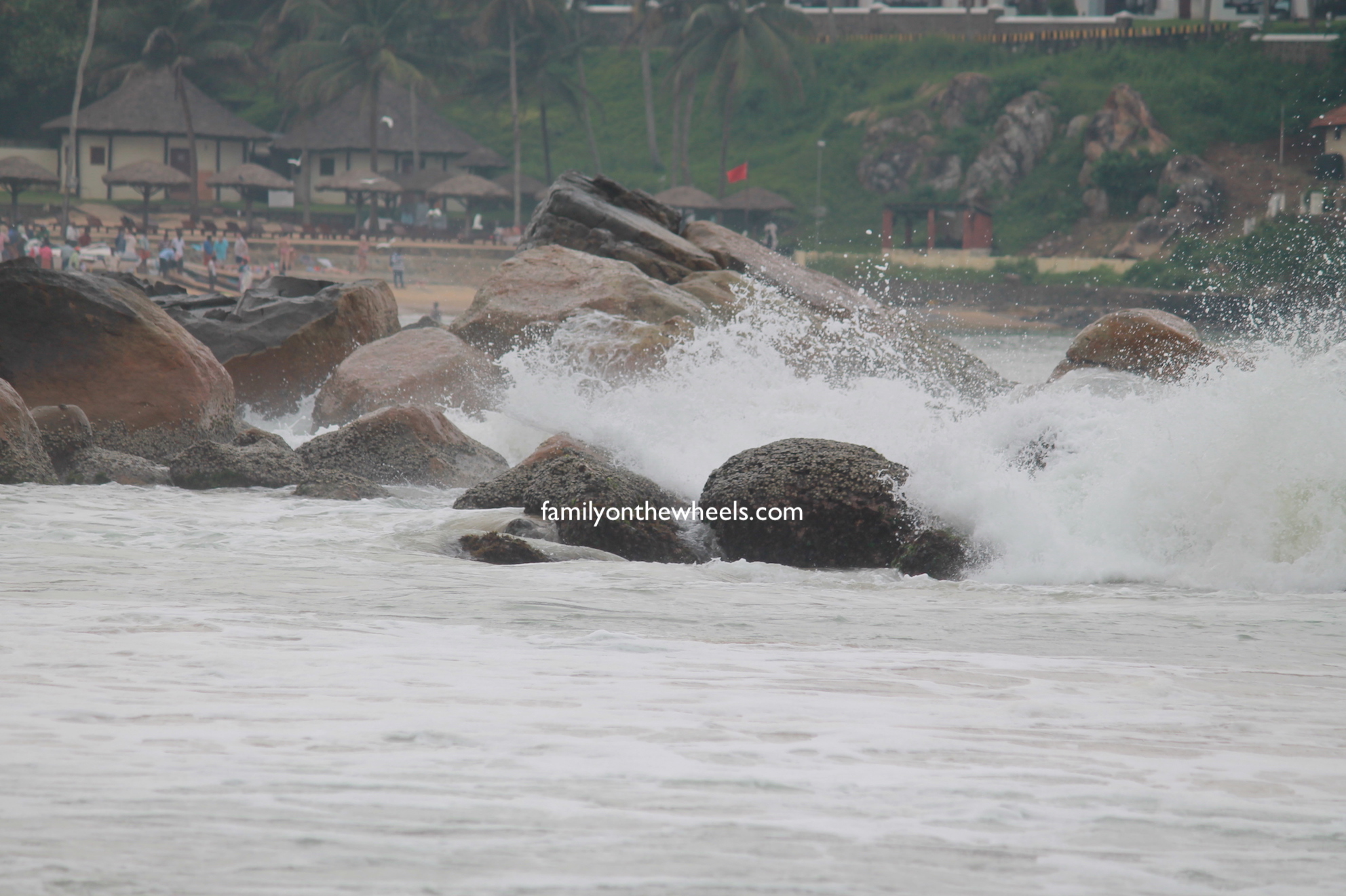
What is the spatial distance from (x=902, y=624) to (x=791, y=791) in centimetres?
227

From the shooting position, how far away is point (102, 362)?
30.1 ft

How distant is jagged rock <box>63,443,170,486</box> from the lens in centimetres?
836

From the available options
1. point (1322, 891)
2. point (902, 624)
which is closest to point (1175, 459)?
point (902, 624)

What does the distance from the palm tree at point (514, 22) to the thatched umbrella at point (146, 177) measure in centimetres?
1188

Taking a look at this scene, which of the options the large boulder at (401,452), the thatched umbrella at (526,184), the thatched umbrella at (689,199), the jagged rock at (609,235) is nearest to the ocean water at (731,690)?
the large boulder at (401,452)

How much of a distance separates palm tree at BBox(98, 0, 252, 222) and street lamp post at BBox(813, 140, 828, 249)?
870 inches

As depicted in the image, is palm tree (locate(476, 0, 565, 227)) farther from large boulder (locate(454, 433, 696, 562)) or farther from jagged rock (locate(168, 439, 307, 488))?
large boulder (locate(454, 433, 696, 562))

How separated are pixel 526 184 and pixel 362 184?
8197 mm

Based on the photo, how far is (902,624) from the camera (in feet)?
17.4

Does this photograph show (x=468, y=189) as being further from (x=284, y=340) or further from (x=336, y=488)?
(x=336, y=488)

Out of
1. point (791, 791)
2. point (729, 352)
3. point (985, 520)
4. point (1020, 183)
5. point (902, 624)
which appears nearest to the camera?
point (791, 791)

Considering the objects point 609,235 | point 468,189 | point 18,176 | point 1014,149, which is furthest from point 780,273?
point 1014,149

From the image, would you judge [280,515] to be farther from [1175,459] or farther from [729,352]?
[1175,459]

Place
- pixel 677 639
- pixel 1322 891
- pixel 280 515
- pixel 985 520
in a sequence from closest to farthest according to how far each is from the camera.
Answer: pixel 1322 891, pixel 677 639, pixel 985 520, pixel 280 515
